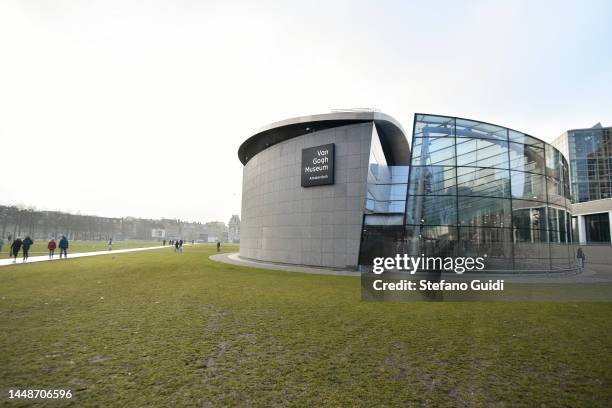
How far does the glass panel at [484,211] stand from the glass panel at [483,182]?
0.45m

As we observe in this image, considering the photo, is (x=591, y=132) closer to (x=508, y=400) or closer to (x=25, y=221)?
(x=508, y=400)

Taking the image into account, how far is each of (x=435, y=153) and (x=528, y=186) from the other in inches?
301

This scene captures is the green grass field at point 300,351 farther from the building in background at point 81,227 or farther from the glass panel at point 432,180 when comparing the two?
the building in background at point 81,227

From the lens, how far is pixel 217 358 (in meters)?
5.52

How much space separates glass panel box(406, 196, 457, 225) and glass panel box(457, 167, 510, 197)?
3.79ft

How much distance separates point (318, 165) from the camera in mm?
23016

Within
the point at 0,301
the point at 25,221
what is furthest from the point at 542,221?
the point at 25,221

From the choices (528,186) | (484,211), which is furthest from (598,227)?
(484,211)

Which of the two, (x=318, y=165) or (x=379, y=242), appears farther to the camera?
(x=318, y=165)

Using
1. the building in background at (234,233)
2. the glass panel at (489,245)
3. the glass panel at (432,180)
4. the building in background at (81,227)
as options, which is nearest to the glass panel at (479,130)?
the glass panel at (432,180)

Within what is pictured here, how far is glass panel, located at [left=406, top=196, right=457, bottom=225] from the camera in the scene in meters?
20.6

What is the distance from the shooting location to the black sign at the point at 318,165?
22.4m

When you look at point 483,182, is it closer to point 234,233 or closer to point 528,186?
point 528,186

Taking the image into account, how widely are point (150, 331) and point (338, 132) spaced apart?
61.9 ft
